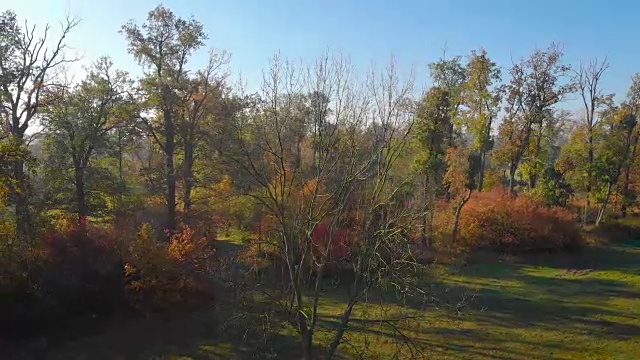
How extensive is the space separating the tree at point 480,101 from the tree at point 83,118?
68.6 ft

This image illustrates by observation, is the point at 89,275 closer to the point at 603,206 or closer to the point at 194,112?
the point at 194,112

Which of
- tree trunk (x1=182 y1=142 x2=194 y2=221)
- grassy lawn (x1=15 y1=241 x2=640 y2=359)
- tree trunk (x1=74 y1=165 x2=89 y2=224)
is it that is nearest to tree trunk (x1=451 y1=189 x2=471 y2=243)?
grassy lawn (x1=15 y1=241 x2=640 y2=359)

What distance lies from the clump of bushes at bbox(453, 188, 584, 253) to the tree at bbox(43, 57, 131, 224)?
74.5 ft

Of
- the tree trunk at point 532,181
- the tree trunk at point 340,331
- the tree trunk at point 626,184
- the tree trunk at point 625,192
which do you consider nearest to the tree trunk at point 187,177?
the tree trunk at point 340,331

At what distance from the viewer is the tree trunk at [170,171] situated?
28.2 m

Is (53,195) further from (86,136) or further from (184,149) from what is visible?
(184,149)

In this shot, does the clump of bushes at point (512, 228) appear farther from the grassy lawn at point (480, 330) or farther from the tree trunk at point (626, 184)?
the tree trunk at point (626, 184)

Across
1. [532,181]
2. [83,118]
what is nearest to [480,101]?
[532,181]

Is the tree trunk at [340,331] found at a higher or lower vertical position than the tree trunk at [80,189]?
lower

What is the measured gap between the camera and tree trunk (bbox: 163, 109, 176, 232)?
28156mm

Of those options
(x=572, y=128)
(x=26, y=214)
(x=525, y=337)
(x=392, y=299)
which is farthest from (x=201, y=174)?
(x=572, y=128)

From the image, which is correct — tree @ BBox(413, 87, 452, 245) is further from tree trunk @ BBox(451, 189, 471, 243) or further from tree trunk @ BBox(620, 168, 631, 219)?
tree trunk @ BBox(620, 168, 631, 219)

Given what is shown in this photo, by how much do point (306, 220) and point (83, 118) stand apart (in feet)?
58.4

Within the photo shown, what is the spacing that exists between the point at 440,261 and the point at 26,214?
23.1m
